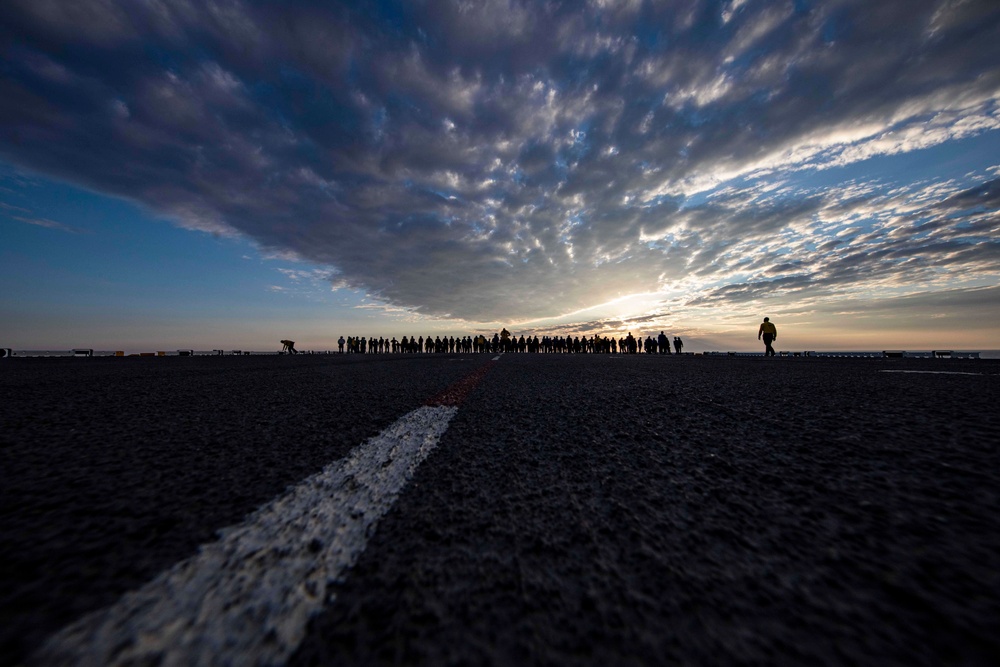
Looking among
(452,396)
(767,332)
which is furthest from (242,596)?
(767,332)

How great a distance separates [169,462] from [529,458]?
1432 millimetres

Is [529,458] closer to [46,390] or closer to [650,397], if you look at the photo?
[650,397]

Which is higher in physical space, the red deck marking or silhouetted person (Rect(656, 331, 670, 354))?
silhouetted person (Rect(656, 331, 670, 354))

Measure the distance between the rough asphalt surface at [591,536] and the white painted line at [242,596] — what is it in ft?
0.17

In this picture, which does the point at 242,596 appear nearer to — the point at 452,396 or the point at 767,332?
the point at 452,396

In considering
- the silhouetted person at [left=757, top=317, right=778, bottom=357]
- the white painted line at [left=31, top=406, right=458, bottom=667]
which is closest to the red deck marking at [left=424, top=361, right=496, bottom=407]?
the white painted line at [left=31, top=406, right=458, bottom=667]

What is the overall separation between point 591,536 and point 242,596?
2.43ft

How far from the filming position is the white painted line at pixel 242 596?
1.98 ft

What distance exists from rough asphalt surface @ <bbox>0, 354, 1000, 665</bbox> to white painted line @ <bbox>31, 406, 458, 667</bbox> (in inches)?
2.0

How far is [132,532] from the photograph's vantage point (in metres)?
0.98

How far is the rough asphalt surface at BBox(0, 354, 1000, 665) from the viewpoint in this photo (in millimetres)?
644

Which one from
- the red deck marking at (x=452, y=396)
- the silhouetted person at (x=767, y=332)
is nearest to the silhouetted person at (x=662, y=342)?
the silhouetted person at (x=767, y=332)

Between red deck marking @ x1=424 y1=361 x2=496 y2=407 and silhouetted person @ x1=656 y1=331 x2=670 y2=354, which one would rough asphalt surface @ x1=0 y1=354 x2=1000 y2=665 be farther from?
silhouetted person @ x1=656 y1=331 x2=670 y2=354

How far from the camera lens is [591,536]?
0.97m
